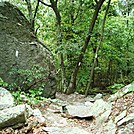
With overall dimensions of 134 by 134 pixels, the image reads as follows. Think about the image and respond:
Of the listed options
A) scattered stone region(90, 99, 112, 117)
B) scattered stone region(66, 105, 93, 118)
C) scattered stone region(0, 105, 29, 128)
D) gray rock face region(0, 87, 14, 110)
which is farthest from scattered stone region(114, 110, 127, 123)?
gray rock face region(0, 87, 14, 110)

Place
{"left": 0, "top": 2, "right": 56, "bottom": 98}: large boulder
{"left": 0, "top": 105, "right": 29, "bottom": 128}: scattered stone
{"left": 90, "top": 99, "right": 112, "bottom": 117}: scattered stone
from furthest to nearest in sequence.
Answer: {"left": 0, "top": 2, "right": 56, "bottom": 98}: large boulder
{"left": 90, "top": 99, "right": 112, "bottom": 117}: scattered stone
{"left": 0, "top": 105, "right": 29, "bottom": 128}: scattered stone

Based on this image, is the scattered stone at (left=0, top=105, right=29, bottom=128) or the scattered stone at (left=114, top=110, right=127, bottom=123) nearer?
the scattered stone at (left=0, top=105, right=29, bottom=128)

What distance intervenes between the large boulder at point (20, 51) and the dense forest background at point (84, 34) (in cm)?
146

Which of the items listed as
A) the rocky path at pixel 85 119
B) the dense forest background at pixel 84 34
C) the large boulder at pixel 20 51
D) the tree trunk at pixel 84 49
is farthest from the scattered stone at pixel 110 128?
the tree trunk at pixel 84 49

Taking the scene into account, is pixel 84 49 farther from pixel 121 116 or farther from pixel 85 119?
pixel 121 116

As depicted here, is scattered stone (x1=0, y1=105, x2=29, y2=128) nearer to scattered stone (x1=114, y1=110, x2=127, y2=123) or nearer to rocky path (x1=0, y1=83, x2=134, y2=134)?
rocky path (x1=0, y1=83, x2=134, y2=134)

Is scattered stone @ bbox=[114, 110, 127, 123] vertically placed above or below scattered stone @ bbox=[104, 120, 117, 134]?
above

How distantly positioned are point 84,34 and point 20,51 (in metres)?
3.63

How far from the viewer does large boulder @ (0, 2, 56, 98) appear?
22.5ft

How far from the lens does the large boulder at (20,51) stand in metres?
6.86

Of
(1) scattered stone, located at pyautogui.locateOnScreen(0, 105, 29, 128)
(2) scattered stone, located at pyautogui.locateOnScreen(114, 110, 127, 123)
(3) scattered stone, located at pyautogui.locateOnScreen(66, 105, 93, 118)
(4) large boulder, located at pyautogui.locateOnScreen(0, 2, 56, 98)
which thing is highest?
(4) large boulder, located at pyautogui.locateOnScreen(0, 2, 56, 98)

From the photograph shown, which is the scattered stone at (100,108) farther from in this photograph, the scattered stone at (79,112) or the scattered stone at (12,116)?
the scattered stone at (12,116)

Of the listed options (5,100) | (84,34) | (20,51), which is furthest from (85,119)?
(84,34)

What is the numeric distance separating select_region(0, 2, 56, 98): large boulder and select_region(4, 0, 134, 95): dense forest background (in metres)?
1.46
